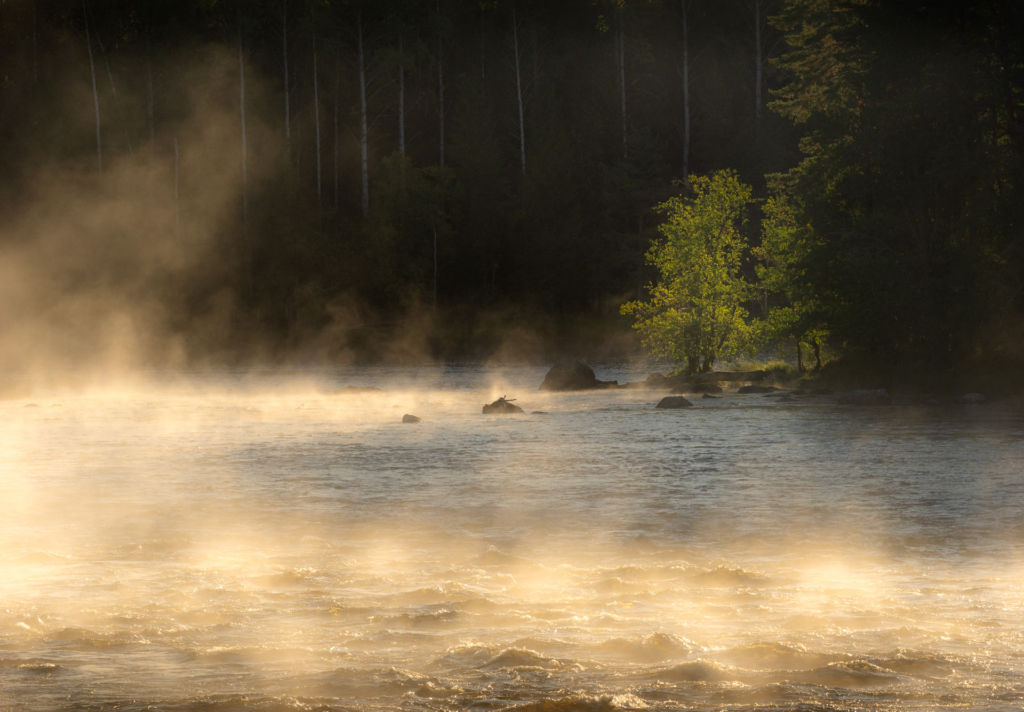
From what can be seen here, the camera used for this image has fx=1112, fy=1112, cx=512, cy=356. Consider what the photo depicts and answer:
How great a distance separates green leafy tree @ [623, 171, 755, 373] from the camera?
42531mm

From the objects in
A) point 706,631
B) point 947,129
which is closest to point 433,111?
point 947,129

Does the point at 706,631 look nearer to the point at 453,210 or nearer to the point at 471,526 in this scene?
→ the point at 471,526

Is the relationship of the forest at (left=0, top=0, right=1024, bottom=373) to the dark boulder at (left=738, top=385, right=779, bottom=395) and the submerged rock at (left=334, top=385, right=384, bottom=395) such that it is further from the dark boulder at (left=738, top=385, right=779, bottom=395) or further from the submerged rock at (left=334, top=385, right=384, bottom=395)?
the submerged rock at (left=334, top=385, right=384, bottom=395)

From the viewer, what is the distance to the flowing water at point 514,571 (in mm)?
7941

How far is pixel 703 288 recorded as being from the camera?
42.6m

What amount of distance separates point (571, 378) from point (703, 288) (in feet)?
20.7

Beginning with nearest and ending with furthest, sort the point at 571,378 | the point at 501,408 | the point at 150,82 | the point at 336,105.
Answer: the point at 501,408, the point at 571,378, the point at 150,82, the point at 336,105

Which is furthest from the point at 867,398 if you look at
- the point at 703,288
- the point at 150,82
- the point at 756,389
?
the point at 150,82

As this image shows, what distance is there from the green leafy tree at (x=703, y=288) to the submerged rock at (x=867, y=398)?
7874 millimetres

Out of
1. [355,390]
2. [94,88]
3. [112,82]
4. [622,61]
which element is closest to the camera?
[355,390]

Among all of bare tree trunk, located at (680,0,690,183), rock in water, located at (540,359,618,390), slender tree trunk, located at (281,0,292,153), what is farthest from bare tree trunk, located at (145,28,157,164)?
rock in water, located at (540,359,618,390)

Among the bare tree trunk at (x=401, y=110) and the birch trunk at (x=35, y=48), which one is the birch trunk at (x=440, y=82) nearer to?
the bare tree trunk at (x=401, y=110)

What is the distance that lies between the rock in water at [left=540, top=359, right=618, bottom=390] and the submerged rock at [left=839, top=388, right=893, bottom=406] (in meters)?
9.81

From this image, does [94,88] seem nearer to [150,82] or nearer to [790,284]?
[150,82]
